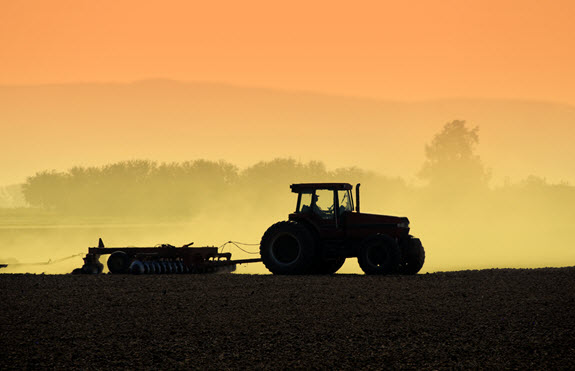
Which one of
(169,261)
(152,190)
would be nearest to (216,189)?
(152,190)

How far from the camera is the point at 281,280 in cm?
2325

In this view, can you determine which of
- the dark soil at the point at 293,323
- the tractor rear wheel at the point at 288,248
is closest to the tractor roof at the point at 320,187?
the tractor rear wheel at the point at 288,248

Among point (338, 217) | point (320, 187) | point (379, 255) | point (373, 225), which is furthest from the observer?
point (320, 187)

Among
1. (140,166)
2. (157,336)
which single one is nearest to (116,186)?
(140,166)

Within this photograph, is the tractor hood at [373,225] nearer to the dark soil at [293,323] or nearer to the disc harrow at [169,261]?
the dark soil at [293,323]

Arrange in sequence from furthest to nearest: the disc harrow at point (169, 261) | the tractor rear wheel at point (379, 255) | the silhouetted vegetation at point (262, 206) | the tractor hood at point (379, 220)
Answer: the silhouetted vegetation at point (262, 206) → the disc harrow at point (169, 261) → the tractor hood at point (379, 220) → the tractor rear wheel at point (379, 255)

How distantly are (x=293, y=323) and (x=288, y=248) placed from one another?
1007 cm

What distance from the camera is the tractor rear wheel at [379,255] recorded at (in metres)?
24.8

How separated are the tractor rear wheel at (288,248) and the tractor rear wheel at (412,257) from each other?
9.82 feet

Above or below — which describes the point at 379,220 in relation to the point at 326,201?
below

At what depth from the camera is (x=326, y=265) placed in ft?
88.6

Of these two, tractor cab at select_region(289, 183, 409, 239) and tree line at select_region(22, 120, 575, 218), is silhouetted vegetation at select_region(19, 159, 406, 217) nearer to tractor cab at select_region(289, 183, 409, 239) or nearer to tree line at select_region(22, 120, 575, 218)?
tree line at select_region(22, 120, 575, 218)

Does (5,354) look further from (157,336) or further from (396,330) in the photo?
(396,330)

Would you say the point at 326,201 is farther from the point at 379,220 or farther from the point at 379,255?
the point at 379,255
